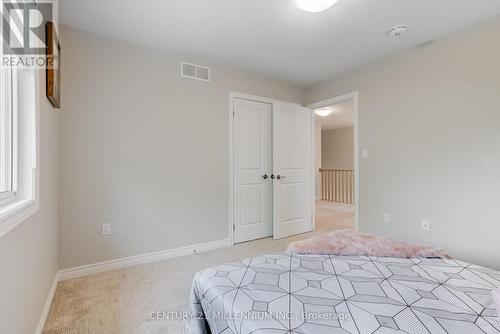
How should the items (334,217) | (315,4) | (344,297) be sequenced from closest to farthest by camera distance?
(344,297) < (315,4) < (334,217)

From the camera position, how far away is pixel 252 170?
346 centimetres

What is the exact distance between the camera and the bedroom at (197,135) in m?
1.87

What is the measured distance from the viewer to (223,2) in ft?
6.42

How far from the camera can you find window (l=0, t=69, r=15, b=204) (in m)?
1.16

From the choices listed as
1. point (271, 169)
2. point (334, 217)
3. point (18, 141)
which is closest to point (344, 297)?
point (18, 141)

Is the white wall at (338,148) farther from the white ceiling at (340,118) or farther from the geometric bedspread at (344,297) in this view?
the geometric bedspread at (344,297)

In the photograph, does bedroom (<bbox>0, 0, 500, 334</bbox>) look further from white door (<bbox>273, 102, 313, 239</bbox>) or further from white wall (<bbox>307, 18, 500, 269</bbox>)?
white door (<bbox>273, 102, 313, 239</bbox>)

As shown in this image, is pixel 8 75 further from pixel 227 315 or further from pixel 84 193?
pixel 227 315

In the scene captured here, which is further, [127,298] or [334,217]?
[334,217]

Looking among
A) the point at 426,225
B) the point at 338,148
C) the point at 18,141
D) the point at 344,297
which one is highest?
the point at 338,148

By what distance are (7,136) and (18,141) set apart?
0.34 ft

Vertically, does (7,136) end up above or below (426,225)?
above

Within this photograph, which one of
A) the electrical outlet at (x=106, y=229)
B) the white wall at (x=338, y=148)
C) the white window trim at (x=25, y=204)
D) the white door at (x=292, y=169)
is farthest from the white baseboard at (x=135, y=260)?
the white wall at (x=338, y=148)

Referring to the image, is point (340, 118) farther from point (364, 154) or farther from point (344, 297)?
point (344, 297)
